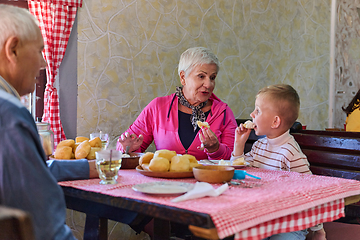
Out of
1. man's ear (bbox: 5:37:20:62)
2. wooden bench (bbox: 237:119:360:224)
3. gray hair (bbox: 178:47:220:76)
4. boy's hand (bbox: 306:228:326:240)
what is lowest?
boy's hand (bbox: 306:228:326:240)

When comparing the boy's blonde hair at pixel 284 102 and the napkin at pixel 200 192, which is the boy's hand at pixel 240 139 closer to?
the boy's blonde hair at pixel 284 102

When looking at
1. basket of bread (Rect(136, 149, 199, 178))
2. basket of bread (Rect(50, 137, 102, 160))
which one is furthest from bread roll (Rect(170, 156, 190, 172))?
basket of bread (Rect(50, 137, 102, 160))

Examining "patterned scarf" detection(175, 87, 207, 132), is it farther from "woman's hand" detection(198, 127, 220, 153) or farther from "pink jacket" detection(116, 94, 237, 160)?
"woman's hand" detection(198, 127, 220, 153)

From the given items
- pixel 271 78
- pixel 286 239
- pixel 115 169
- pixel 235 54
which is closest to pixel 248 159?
pixel 286 239

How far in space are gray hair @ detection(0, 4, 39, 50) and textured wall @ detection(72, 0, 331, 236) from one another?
1.84 metres

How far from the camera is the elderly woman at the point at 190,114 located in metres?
2.67

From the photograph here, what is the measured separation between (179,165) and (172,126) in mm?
1170

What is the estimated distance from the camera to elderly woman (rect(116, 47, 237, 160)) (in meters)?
2.67

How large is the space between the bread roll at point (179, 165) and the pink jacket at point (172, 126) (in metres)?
1.01

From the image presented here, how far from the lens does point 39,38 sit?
1154mm

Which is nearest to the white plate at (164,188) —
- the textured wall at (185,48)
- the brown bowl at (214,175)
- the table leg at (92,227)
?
the brown bowl at (214,175)

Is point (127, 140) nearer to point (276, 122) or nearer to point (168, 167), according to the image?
point (168, 167)

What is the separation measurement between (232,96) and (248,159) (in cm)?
185

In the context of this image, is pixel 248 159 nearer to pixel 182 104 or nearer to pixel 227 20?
pixel 182 104
